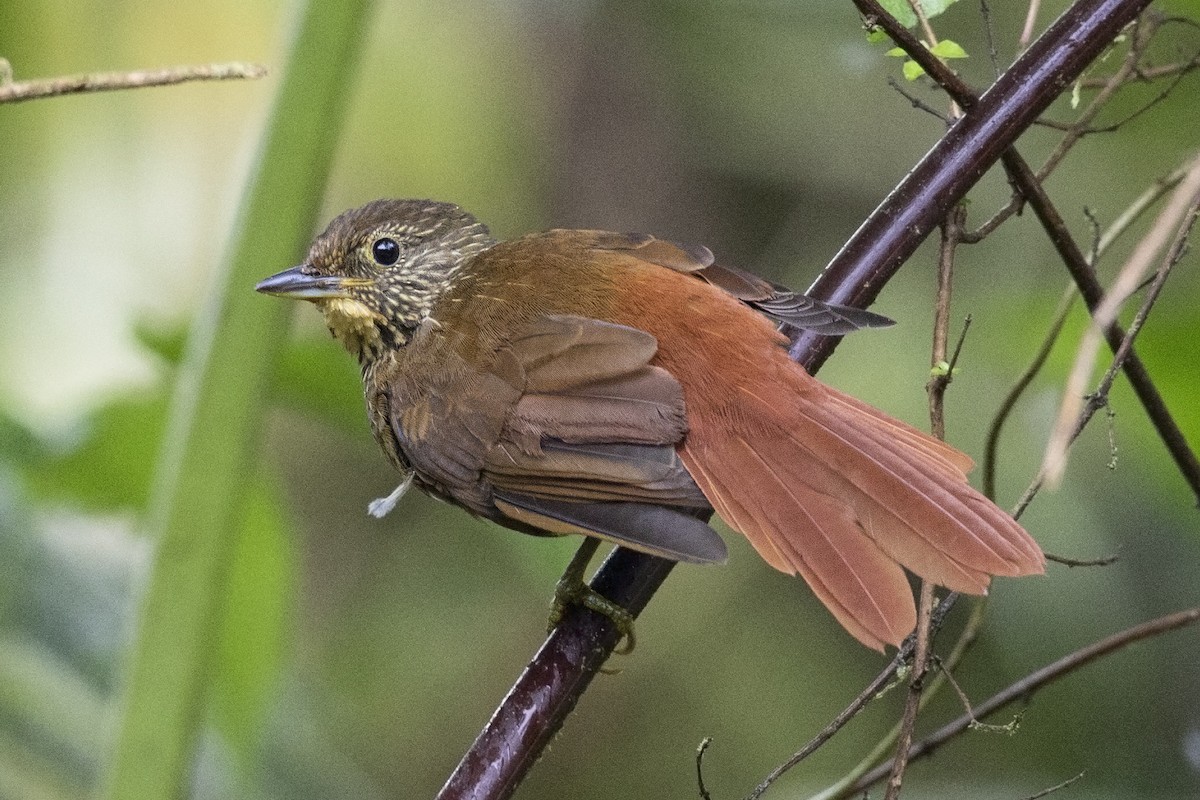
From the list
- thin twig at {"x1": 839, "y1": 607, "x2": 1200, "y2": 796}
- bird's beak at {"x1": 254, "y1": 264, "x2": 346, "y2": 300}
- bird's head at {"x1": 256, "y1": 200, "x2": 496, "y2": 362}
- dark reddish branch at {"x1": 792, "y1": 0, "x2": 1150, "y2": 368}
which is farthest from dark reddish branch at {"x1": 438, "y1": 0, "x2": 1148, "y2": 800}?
bird's head at {"x1": 256, "y1": 200, "x2": 496, "y2": 362}

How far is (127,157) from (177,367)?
1888 mm

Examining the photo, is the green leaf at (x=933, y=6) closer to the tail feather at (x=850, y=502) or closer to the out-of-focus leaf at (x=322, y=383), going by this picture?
the tail feather at (x=850, y=502)

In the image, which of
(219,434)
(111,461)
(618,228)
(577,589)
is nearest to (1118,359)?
(577,589)

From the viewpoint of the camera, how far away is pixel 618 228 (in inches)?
163

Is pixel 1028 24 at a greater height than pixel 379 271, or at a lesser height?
greater

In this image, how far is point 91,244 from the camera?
12.1 ft

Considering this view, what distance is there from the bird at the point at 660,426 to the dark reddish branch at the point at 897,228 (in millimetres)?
109

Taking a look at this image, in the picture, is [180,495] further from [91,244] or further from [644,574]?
[91,244]

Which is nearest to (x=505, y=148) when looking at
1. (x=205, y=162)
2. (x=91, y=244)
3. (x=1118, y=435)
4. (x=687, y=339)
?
(x=205, y=162)

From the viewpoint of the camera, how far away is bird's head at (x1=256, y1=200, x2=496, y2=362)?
2.38 meters

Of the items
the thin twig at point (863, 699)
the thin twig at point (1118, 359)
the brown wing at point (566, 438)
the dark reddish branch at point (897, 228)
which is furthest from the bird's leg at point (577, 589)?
the thin twig at point (1118, 359)

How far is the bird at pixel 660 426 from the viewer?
1612 millimetres

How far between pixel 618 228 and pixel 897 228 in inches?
98.9

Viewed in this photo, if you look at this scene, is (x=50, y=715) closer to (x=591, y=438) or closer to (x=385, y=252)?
(x=385, y=252)
